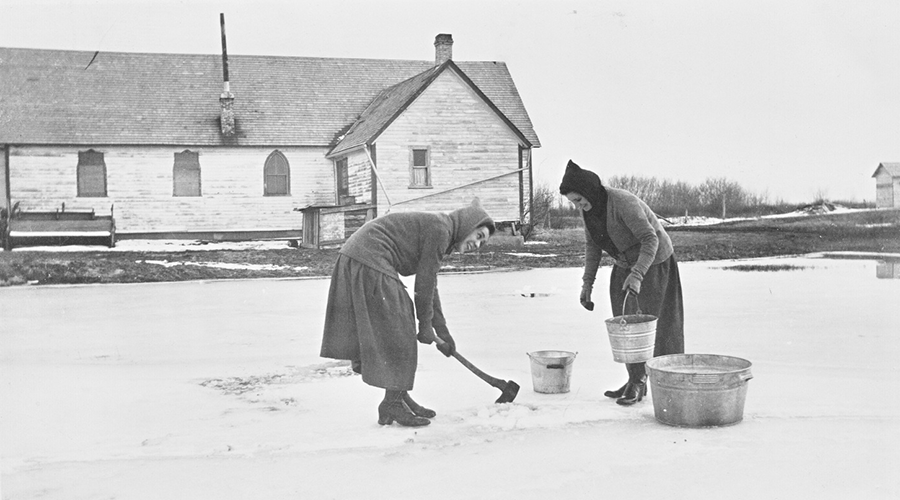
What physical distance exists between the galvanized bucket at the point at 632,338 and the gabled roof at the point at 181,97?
2253 centimetres

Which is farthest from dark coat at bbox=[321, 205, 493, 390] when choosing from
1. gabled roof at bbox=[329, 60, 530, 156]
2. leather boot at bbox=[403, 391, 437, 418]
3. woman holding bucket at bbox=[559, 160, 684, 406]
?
gabled roof at bbox=[329, 60, 530, 156]

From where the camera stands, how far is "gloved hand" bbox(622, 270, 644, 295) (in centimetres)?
582

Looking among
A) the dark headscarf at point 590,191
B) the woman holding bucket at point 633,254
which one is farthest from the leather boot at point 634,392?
the dark headscarf at point 590,191

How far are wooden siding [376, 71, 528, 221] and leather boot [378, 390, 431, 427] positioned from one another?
18784 mm

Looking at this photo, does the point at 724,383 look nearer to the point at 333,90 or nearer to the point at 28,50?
the point at 333,90

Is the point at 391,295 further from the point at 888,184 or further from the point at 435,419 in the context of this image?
the point at 888,184

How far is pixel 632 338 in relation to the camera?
5793 millimetres

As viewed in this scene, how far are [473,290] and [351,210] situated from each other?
35.2 feet

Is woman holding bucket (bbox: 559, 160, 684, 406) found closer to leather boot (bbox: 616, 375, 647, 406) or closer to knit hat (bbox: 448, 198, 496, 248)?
leather boot (bbox: 616, 375, 647, 406)

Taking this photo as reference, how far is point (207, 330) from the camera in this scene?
33.3 feet

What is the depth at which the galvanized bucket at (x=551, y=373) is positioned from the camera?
6430 millimetres

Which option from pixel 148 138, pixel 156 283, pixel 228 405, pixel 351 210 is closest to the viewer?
pixel 228 405

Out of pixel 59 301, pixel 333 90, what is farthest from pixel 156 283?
pixel 333 90

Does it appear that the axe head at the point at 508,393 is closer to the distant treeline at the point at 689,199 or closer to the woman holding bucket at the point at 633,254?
the woman holding bucket at the point at 633,254
